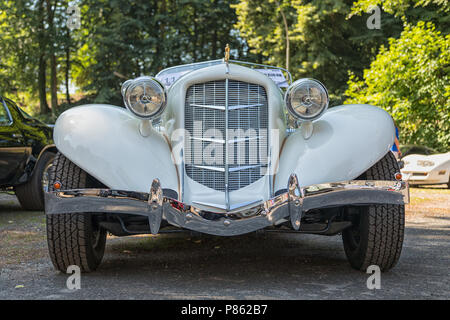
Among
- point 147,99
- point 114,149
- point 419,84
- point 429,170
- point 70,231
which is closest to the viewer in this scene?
point 70,231

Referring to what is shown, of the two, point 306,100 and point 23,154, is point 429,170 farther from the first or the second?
point 306,100

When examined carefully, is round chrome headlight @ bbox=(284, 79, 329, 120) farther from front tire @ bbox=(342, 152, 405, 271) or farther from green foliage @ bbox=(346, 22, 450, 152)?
green foliage @ bbox=(346, 22, 450, 152)

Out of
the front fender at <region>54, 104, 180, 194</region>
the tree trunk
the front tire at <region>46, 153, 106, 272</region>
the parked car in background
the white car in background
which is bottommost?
the white car in background

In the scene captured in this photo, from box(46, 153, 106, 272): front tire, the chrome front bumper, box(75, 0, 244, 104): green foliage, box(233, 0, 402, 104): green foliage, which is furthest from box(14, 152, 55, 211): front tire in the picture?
box(75, 0, 244, 104): green foliage

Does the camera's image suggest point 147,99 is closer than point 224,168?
Yes

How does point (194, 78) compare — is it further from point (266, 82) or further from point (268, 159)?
point (268, 159)

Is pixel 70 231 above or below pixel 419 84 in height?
below

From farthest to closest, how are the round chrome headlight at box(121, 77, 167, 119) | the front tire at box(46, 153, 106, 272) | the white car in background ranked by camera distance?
the white car in background < the round chrome headlight at box(121, 77, 167, 119) < the front tire at box(46, 153, 106, 272)

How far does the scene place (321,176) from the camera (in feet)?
12.9

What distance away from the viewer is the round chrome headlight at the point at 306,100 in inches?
163

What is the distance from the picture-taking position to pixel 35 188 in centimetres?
820

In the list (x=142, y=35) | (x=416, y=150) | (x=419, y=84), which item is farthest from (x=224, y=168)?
(x=142, y=35)

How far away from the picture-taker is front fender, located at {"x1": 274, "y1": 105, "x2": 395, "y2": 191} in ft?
13.0

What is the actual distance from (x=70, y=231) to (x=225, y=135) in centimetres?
137
